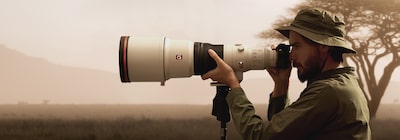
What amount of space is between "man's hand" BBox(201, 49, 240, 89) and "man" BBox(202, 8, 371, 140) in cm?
4

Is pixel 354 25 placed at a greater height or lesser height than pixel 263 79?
greater

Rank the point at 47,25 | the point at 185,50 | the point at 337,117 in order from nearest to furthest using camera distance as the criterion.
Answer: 1. the point at 337,117
2. the point at 185,50
3. the point at 47,25

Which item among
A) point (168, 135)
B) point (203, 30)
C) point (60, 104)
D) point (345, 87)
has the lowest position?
point (168, 135)

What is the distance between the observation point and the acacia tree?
2.69 meters

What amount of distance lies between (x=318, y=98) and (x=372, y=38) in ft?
5.70

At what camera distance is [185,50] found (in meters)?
1.40

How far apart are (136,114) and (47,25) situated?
62 centimetres

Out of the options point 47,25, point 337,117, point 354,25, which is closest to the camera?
point 337,117

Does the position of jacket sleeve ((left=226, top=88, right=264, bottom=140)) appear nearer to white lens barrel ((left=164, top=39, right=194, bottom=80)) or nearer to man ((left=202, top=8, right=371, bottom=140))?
man ((left=202, top=8, right=371, bottom=140))

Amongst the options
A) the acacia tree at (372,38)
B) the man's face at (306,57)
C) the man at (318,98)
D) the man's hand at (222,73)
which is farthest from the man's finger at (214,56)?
the acacia tree at (372,38)

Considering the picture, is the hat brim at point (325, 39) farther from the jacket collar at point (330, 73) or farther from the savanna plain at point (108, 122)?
the savanna plain at point (108, 122)

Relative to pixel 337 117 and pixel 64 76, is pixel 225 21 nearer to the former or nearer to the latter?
pixel 64 76

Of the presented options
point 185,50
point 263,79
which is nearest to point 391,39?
point 263,79

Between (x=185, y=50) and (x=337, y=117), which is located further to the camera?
(x=185, y=50)
